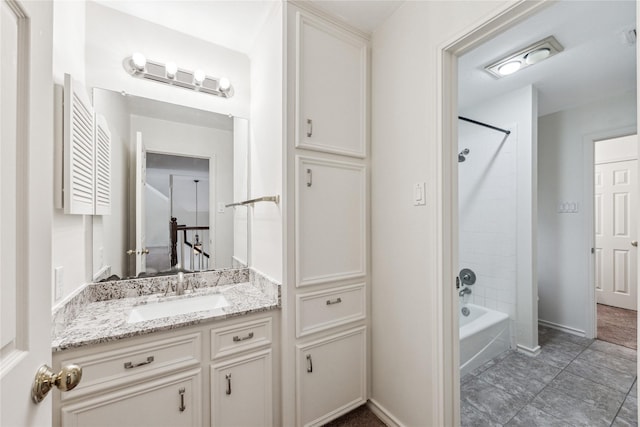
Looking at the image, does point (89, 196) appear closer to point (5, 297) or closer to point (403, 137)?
point (5, 297)

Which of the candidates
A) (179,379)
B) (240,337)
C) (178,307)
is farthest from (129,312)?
(240,337)

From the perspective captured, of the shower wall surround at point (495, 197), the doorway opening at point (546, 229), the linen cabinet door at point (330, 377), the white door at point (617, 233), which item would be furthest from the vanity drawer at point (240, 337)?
the white door at point (617, 233)

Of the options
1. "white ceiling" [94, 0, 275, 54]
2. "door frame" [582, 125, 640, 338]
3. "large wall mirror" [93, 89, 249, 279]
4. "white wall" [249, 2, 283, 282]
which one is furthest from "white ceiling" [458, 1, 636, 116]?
"large wall mirror" [93, 89, 249, 279]

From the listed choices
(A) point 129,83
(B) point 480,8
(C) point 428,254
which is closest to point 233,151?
(A) point 129,83

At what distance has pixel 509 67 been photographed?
2.22 m

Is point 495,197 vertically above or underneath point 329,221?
above

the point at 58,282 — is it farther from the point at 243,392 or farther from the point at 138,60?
the point at 138,60

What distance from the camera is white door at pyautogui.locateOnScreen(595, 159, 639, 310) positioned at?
355 cm

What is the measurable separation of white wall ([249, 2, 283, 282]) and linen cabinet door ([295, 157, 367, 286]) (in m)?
0.13

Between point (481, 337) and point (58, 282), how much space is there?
2.91m

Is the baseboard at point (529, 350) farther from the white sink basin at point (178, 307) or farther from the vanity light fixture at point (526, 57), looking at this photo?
the white sink basin at point (178, 307)

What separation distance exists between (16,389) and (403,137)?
1667 mm

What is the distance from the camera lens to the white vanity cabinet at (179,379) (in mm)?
1100

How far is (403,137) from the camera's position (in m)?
1.58
